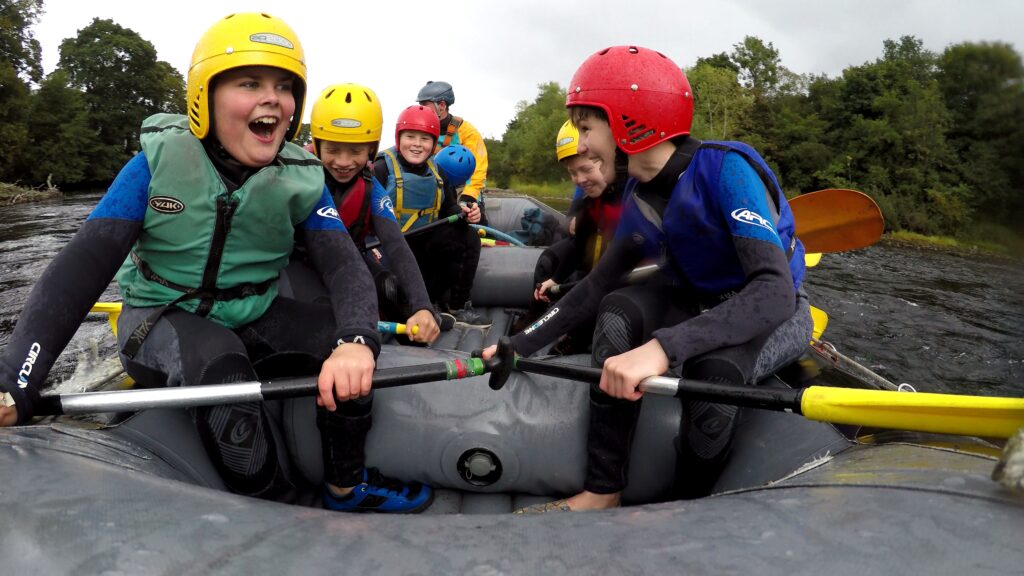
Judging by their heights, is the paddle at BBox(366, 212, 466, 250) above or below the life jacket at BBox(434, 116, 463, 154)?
below

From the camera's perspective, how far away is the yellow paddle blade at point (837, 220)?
309 cm

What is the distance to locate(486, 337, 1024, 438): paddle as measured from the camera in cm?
120

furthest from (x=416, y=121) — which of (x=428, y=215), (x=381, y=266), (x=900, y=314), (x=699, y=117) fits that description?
(x=699, y=117)

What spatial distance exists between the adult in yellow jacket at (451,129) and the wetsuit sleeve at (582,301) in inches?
134

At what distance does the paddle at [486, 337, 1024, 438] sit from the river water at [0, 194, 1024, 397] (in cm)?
28

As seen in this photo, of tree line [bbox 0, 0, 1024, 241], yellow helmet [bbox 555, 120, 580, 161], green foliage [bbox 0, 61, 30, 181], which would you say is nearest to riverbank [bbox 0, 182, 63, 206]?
tree line [bbox 0, 0, 1024, 241]

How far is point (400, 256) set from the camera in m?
2.75

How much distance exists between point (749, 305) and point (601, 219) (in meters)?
2.16

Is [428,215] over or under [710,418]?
over

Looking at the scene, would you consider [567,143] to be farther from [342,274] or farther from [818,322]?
[342,274]

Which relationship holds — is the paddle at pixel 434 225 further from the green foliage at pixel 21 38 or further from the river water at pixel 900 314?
the green foliage at pixel 21 38

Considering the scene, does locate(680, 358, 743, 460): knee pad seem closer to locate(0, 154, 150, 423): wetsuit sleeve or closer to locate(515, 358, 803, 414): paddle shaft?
locate(515, 358, 803, 414): paddle shaft

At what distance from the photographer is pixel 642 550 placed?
3.04 feet

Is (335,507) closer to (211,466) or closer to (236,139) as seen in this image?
(211,466)
